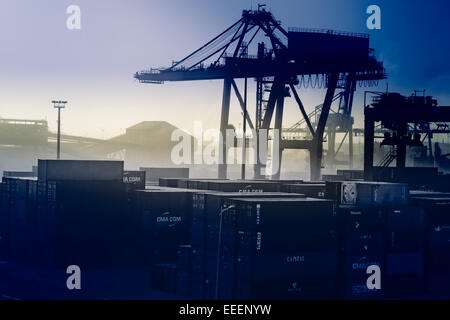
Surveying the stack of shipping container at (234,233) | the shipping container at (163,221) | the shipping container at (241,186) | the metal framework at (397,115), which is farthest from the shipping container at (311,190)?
the metal framework at (397,115)

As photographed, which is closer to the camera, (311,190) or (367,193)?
(367,193)

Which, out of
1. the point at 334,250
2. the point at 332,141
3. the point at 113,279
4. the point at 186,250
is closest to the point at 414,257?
the point at 334,250

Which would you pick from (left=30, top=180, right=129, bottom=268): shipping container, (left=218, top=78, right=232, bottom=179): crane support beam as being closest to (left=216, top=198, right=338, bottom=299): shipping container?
(left=30, top=180, right=129, bottom=268): shipping container

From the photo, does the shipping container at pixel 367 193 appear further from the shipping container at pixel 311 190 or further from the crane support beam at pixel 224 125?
the crane support beam at pixel 224 125

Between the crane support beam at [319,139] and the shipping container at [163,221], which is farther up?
the crane support beam at [319,139]

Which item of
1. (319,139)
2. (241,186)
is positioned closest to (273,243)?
(241,186)

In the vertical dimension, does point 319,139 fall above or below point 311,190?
above

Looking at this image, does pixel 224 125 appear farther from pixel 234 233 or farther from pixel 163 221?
pixel 234 233

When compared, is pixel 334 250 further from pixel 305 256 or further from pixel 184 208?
pixel 184 208

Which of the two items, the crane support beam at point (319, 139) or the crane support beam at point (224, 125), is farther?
the crane support beam at point (224, 125)

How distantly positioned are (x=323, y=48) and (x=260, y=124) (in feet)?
36.7

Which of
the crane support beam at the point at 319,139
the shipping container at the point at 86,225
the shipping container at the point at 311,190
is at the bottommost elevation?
the shipping container at the point at 86,225
